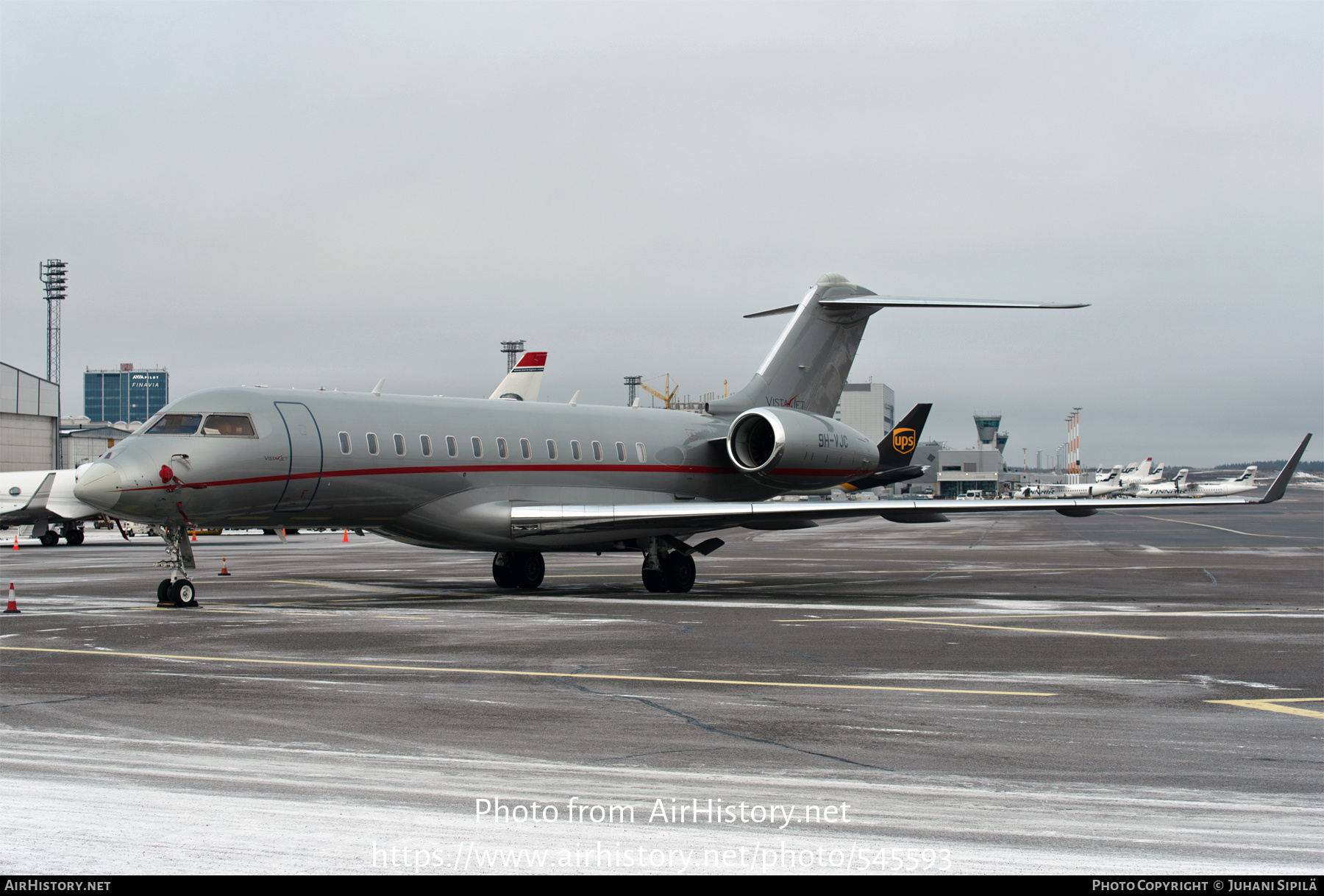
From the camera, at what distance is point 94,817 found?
556 centimetres

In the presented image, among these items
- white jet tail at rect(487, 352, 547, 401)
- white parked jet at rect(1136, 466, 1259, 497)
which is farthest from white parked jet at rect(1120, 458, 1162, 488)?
white jet tail at rect(487, 352, 547, 401)

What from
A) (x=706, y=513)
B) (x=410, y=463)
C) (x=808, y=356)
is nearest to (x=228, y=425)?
(x=410, y=463)

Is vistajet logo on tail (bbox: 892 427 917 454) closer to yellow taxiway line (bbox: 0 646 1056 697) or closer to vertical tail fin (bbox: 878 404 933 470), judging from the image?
vertical tail fin (bbox: 878 404 933 470)

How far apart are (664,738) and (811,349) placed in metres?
19.6

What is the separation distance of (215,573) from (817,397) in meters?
15.1

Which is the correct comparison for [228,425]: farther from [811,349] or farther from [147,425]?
[811,349]

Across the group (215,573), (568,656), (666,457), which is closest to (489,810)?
(568,656)

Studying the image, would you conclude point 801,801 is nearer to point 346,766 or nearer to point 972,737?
point 972,737

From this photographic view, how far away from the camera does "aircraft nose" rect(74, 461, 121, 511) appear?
16.1 m

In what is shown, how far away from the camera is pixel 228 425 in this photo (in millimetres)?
17531

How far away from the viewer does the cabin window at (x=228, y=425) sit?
17391 mm

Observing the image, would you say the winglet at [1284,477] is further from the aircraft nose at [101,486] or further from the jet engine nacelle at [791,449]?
the aircraft nose at [101,486]

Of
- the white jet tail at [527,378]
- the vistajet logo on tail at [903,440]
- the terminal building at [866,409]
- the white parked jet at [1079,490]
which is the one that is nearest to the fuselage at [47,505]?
the white jet tail at [527,378]

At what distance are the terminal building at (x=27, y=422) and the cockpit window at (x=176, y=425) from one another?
199 feet
